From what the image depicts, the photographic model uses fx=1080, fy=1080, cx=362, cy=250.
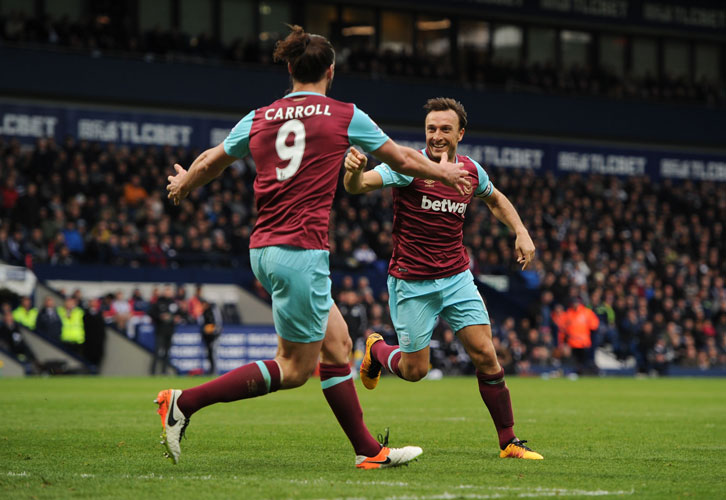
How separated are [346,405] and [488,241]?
82.1ft

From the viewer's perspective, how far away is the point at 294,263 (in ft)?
20.4

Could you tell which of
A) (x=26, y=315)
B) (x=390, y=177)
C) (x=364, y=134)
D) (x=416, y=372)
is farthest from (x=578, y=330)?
(x=364, y=134)

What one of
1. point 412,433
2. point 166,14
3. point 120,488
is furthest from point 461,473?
point 166,14

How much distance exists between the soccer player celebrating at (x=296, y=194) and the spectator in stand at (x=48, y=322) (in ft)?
57.5

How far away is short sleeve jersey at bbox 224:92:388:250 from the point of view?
6312 mm

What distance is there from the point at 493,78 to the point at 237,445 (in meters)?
30.9

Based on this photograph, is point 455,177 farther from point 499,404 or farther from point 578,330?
point 578,330

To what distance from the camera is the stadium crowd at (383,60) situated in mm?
30578

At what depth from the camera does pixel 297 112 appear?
6344 millimetres

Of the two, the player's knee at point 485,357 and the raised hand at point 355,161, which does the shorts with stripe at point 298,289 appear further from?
the player's knee at point 485,357

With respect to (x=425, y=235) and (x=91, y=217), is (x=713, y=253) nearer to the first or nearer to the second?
(x=91, y=217)

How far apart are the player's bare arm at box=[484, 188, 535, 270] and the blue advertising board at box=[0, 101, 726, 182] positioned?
24.4m

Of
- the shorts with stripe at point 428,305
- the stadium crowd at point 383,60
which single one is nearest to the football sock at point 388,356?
the shorts with stripe at point 428,305

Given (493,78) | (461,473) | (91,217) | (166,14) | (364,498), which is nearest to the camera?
(364,498)
